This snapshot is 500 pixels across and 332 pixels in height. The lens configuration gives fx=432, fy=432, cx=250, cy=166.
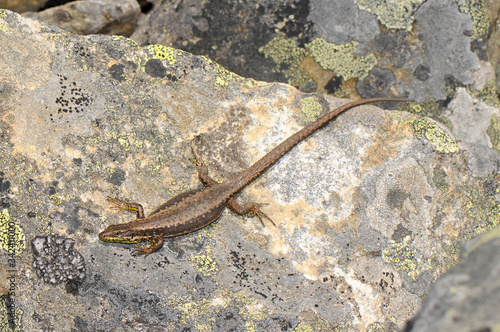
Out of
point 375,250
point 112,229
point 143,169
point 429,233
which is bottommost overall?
point 112,229

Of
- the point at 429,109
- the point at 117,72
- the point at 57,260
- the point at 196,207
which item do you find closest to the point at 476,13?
the point at 429,109

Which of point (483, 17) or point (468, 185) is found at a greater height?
point (483, 17)

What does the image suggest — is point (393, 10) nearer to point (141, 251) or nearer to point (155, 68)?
point (155, 68)

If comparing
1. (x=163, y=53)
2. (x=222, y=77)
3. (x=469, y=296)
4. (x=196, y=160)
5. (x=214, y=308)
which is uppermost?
(x=469, y=296)

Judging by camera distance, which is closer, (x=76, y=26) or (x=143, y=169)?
(x=143, y=169)

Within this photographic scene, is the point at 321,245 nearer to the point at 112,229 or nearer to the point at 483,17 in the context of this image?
the point at 112,229

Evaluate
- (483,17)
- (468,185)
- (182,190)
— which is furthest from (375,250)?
(483,17)

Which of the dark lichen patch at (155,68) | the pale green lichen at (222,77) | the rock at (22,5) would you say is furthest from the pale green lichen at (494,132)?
the rock at (22,5)

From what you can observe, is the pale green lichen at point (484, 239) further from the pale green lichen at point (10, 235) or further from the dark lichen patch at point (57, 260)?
the pale green lichen at point (10, 235)
